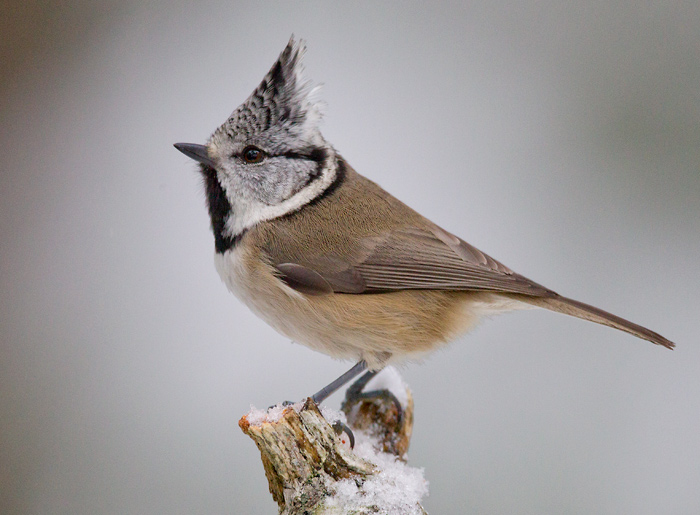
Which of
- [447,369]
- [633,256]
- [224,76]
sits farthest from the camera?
[224,76]

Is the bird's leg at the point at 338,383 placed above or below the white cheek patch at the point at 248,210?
below

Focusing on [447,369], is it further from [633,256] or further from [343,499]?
[343,499]

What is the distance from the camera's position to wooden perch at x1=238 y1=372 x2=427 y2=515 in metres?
1.79

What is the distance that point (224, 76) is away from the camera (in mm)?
4164

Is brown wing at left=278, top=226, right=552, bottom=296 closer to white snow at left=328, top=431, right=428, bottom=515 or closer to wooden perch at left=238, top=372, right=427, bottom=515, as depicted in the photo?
wooden perch at left=238, top=372, right=427, bottom=515

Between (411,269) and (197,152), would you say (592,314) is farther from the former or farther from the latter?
(197,152)

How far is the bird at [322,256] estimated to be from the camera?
2.48 m

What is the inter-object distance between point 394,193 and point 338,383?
1.77m

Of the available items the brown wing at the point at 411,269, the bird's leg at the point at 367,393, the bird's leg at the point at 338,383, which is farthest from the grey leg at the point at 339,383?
the brown wing at the point at 411,269

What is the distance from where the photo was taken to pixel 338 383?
8.28 ft

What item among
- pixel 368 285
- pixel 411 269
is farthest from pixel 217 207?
pixel 411 269

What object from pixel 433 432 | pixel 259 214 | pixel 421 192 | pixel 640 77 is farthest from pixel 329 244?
pixel 640 77

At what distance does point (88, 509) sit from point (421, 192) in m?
2.53

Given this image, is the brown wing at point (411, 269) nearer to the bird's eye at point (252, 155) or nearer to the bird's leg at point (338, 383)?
the bird's leg at point (338, 383)
